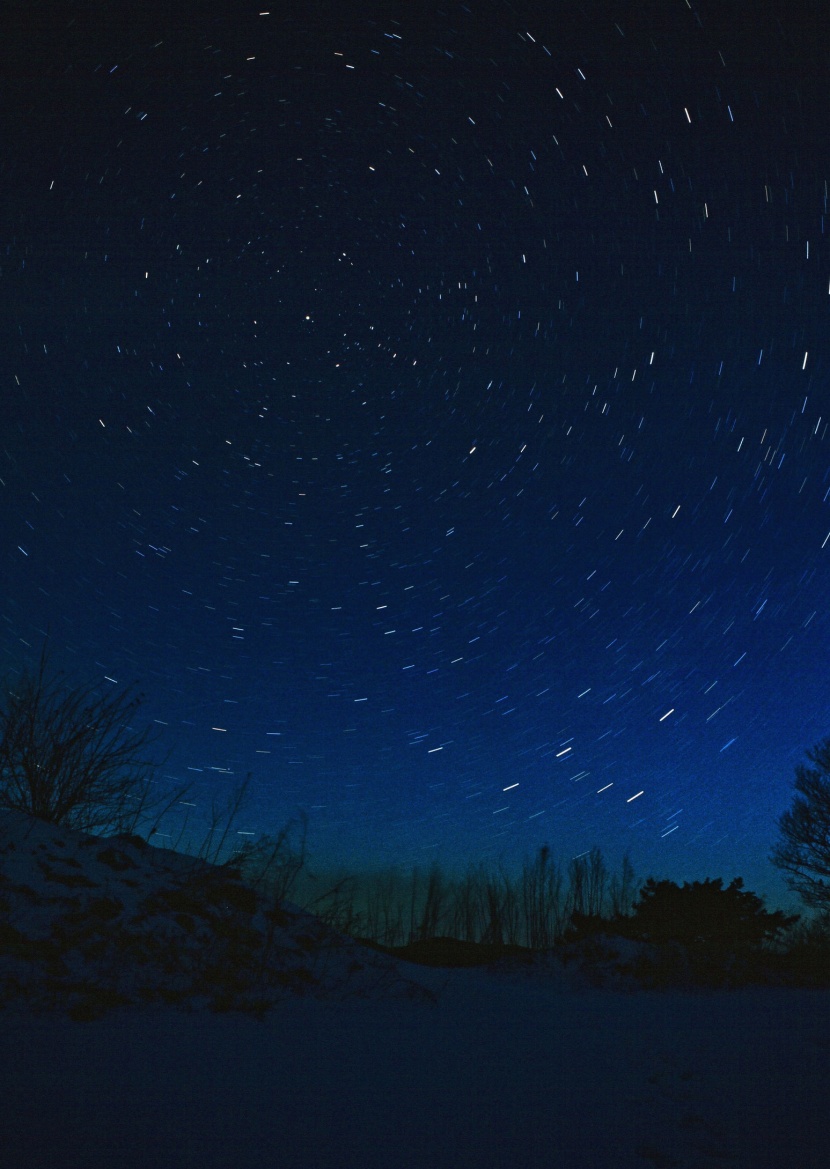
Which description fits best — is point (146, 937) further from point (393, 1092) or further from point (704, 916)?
point (704, 916)

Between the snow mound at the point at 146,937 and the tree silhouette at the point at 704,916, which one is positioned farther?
the tree silhouette at the point at 704,916

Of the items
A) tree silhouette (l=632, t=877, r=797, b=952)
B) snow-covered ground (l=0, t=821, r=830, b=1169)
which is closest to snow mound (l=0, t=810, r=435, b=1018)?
snow-covered ground (l=0, t=821, r=830, b=1169)

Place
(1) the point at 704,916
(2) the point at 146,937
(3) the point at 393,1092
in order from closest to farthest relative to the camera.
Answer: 1. (3) the point at 393,1092
2. (2) the point at 146,937
3. (1) the point at 704,916

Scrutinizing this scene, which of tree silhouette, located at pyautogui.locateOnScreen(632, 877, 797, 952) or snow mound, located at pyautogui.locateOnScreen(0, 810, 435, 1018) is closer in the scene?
snow mound, located at pyautogui.locateOnScreen(0, 810, 435, 1018)

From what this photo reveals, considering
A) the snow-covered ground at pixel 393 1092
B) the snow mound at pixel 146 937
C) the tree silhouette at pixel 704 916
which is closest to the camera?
the snow-covered ground at pixel 393 1092

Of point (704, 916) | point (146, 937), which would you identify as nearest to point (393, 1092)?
point (146, 937)

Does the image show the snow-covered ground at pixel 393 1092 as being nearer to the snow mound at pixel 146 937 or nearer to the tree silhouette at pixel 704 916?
the snow mound at pixel 146 937

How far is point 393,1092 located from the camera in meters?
3.24

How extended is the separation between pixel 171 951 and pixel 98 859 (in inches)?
83.1

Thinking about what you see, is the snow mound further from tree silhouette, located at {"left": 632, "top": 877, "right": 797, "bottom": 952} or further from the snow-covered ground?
tree silhouette, located at {"left": 632, "top": 877, "right": 797, "bottom": 952}

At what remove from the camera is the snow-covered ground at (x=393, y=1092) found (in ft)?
8.11

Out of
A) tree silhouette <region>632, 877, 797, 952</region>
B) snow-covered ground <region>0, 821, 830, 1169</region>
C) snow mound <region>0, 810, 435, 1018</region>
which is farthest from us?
tree silhouette <region>632, 877, 797, 952</region>

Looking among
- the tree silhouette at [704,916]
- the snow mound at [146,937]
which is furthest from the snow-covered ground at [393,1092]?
the tree silhouette at [704,916]

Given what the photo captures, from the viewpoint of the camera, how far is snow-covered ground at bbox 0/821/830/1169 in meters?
2.47
